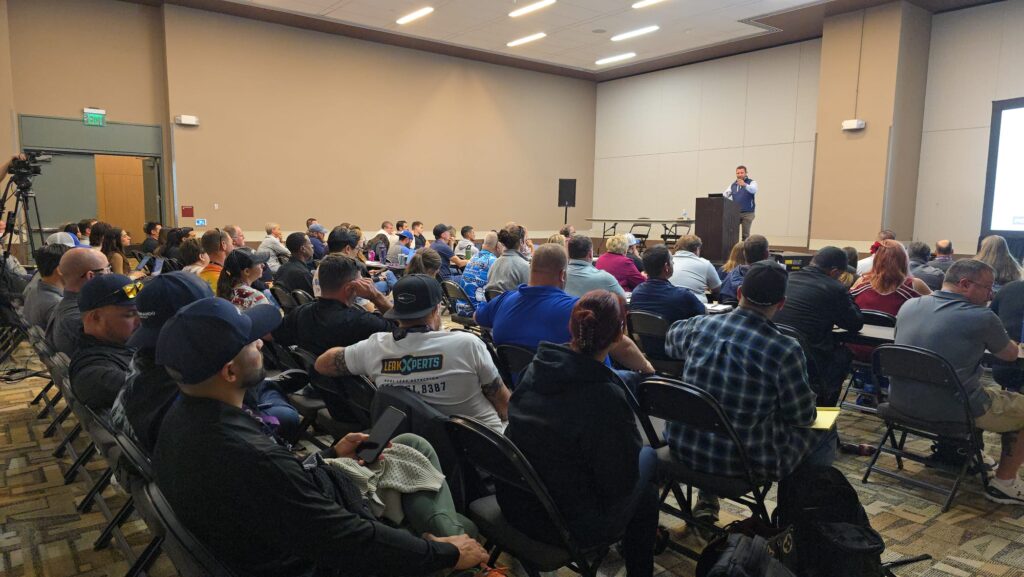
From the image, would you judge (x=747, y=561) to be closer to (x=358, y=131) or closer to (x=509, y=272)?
(x=509, y=272)

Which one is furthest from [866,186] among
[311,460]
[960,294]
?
[311,460]

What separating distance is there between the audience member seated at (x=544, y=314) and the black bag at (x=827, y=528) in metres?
0.84

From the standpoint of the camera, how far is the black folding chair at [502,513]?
177 centimetres

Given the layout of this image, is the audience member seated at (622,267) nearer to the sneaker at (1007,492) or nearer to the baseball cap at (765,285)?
the sneaker at (1007,492)

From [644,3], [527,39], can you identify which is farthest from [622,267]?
[527,39]

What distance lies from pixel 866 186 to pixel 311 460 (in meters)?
12.1

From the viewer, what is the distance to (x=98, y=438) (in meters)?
2.24

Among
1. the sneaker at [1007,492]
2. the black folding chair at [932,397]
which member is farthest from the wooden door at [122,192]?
the sneaker at [1007,492]

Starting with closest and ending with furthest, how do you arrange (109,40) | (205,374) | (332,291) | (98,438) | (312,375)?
(205,374), (98,438), (312,375), (332,291), (109,40)

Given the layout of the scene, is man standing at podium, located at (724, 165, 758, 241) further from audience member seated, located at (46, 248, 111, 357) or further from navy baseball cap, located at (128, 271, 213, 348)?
navy baseball cap, located at (128, 271, 213, 348)

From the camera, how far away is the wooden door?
448 inches

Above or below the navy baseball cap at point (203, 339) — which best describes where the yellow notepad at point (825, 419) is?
below

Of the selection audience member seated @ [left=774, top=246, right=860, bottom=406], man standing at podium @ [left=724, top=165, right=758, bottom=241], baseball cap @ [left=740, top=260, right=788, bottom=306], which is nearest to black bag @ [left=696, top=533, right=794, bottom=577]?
baseball cap @ [left=740, top=260, right=788, bottom=306]

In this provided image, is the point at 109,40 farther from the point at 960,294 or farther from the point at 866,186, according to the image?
the point at 866,186
